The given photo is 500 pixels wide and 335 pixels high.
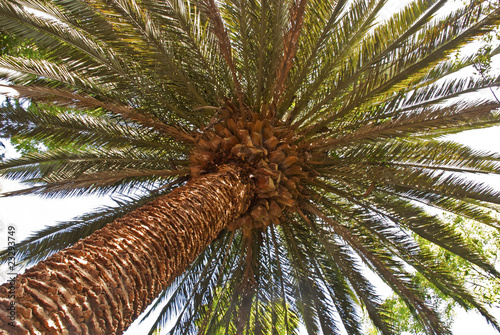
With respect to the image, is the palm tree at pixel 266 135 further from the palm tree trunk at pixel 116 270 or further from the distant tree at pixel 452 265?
the distant tree at pixel 452 265

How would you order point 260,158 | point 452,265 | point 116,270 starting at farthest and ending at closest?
point 452,265, point 260,158, point 116,270

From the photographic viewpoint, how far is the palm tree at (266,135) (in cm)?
372

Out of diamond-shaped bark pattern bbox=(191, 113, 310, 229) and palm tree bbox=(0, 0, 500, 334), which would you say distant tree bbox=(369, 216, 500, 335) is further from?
diamond-shaped bark pattern bbox=(191, 113, 310, 229)

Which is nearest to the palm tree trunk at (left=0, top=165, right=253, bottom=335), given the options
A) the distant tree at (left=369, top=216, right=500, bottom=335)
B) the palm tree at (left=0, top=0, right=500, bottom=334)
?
the palm tree at (left=0, top=0, right=500, bottom=334)

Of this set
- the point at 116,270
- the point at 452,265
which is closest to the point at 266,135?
the point at 116,270

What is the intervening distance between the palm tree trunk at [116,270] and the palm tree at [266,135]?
0.07m

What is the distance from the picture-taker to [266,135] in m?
4.36

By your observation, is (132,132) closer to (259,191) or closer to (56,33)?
(56,33)

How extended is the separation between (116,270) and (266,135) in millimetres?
2783

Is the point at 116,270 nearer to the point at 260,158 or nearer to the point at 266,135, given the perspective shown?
the point at 260,158

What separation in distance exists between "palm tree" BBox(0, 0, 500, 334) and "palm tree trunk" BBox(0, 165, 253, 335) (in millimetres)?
73

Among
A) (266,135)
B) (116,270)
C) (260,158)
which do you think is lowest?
(116,270)

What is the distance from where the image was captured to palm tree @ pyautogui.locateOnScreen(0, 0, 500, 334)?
3.72 meters

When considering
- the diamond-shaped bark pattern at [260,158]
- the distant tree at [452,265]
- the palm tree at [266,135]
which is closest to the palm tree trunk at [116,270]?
the palm tree at [266,135]
